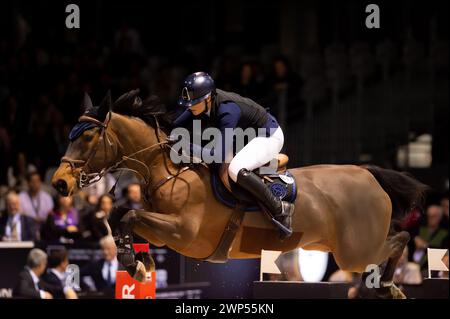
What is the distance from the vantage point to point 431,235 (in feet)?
44.2

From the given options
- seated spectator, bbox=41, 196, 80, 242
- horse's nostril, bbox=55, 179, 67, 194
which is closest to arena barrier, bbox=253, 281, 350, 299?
horse's nostril, bbox=55, 179, 67, 194

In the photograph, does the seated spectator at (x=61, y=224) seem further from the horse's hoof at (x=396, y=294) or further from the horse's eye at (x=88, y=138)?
the horse's hoof at (x=396, y=294)

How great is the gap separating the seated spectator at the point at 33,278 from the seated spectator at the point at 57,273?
0.12 meters

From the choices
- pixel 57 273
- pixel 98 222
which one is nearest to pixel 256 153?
pixel 57 273

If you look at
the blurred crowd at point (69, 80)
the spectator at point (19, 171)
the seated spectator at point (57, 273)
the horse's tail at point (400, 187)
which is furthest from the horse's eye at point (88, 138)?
the spectator at point (19, 171)

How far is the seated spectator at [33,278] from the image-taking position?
456 inches

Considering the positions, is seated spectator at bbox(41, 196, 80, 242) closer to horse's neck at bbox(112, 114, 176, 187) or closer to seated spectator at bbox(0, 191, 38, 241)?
seated spectator at bbox(0, 191, 38, 241)

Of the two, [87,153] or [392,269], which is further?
[392,269]

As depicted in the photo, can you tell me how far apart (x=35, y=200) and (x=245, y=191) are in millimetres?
5813

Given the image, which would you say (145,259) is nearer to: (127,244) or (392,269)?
(127,244)

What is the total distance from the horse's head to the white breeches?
0.97 meters

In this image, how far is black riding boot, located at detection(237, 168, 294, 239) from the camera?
8617 mm

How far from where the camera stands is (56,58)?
1659 cm
